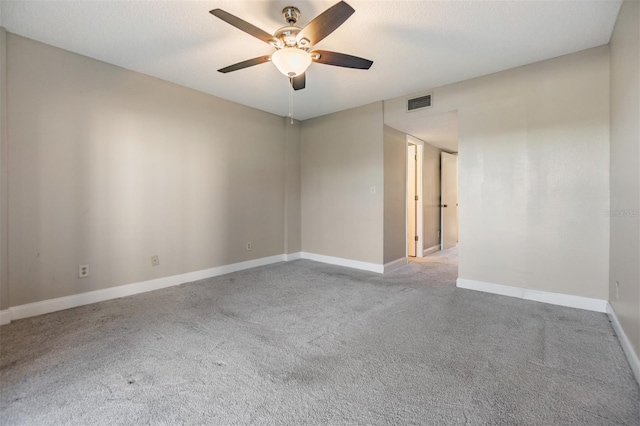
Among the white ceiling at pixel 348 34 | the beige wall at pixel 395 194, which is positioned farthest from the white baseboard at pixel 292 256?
the white ceiling at pixel 348 34

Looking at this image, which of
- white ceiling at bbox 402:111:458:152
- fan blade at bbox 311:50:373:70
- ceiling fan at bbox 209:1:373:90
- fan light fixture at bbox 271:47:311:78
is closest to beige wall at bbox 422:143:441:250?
white ceiling at bbox 402:111:458:152

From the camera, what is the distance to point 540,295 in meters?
2.89

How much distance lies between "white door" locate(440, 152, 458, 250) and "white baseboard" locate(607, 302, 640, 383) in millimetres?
3517

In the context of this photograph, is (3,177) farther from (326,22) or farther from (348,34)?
(348,34)

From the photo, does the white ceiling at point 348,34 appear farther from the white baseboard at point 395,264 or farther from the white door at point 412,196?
the white baseboard at point 395,264

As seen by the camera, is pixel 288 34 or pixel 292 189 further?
pixel 292 189

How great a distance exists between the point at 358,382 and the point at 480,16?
2.68m

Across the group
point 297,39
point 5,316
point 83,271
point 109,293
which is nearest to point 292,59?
point 297,39

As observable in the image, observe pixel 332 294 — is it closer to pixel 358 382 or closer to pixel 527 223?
pixel 358 382

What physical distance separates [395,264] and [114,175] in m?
3.74

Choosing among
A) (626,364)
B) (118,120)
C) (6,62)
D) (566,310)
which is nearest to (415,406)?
(626,364)

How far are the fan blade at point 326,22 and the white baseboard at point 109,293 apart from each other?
2968 mm

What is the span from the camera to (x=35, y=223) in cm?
252

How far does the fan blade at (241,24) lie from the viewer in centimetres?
172
